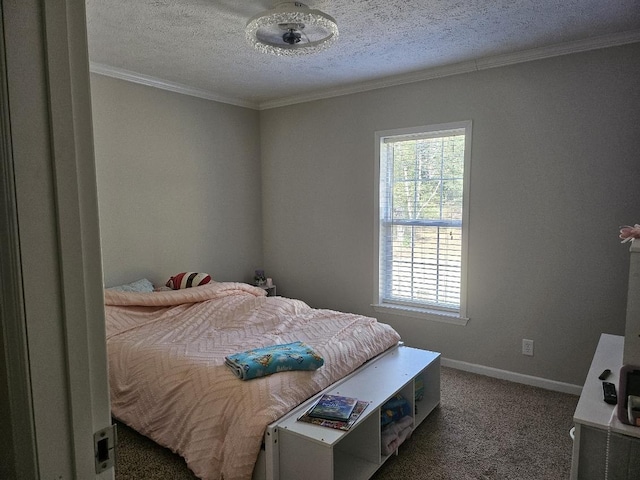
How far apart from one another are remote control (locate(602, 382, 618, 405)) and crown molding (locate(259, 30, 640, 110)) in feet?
7.35

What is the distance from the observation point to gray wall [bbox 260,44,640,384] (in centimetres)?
297

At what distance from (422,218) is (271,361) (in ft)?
6.89

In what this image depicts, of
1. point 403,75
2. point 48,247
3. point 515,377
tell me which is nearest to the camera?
point 48,247

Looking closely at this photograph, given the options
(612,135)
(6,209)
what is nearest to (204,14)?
(6,209)

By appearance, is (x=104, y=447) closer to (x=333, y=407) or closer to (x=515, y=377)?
(x=333, y=407)

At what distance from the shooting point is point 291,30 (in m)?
2.53

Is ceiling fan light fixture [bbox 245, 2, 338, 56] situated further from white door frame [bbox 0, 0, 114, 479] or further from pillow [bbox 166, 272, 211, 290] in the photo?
pillow [bbox 166, 272, 211, 290]

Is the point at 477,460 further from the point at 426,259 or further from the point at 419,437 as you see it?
the point at 426,259

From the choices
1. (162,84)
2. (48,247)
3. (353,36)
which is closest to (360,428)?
(48,247)

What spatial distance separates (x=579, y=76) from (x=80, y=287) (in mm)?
3390

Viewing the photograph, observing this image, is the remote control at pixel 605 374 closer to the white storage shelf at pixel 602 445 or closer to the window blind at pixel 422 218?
the white storage shelf at pixel 602 445

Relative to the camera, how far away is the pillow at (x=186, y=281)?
3.73 meters

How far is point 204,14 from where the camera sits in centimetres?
249

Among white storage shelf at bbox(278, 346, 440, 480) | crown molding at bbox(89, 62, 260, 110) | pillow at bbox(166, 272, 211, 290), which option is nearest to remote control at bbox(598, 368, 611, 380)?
white storage shelf at bbox(278, 346, 440, 480)
